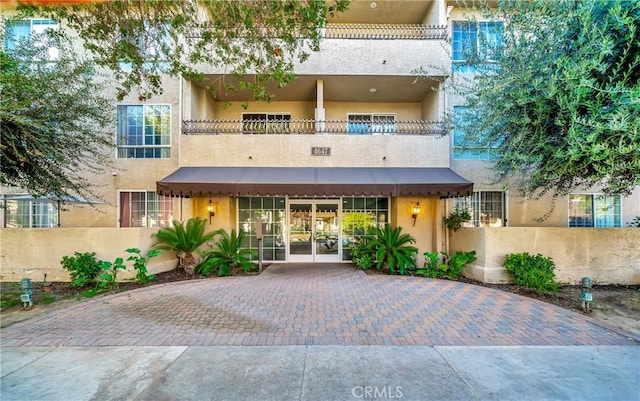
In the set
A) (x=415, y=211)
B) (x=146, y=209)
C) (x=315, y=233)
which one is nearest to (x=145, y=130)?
(x=146, y=209)

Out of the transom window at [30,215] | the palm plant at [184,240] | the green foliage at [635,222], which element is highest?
the transom window at [30,215]

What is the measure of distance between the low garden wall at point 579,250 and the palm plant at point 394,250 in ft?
8.38

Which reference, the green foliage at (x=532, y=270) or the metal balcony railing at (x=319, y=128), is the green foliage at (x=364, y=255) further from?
the metal balcony railing at (x=319, y=128)

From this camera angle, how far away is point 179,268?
1111 cm

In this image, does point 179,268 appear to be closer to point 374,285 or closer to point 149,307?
point 149,307

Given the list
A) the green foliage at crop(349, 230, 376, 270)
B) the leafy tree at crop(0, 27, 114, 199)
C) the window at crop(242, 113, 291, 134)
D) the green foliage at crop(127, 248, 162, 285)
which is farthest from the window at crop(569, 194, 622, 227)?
the leafy tree at crop(0, 27, 114, 199)

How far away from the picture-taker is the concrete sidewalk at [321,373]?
3.82 m

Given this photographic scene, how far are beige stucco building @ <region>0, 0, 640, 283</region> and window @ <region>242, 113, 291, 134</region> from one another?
100 millimetres

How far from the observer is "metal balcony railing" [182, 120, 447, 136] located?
1177 cm

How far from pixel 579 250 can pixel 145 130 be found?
16731mm

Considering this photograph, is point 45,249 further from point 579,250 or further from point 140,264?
point 579,250

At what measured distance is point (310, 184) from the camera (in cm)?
1009

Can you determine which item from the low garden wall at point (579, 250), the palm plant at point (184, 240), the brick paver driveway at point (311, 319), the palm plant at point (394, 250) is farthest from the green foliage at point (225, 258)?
the low garden wall at point (579, 250)

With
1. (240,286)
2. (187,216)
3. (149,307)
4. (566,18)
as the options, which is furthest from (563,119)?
(187,216)
